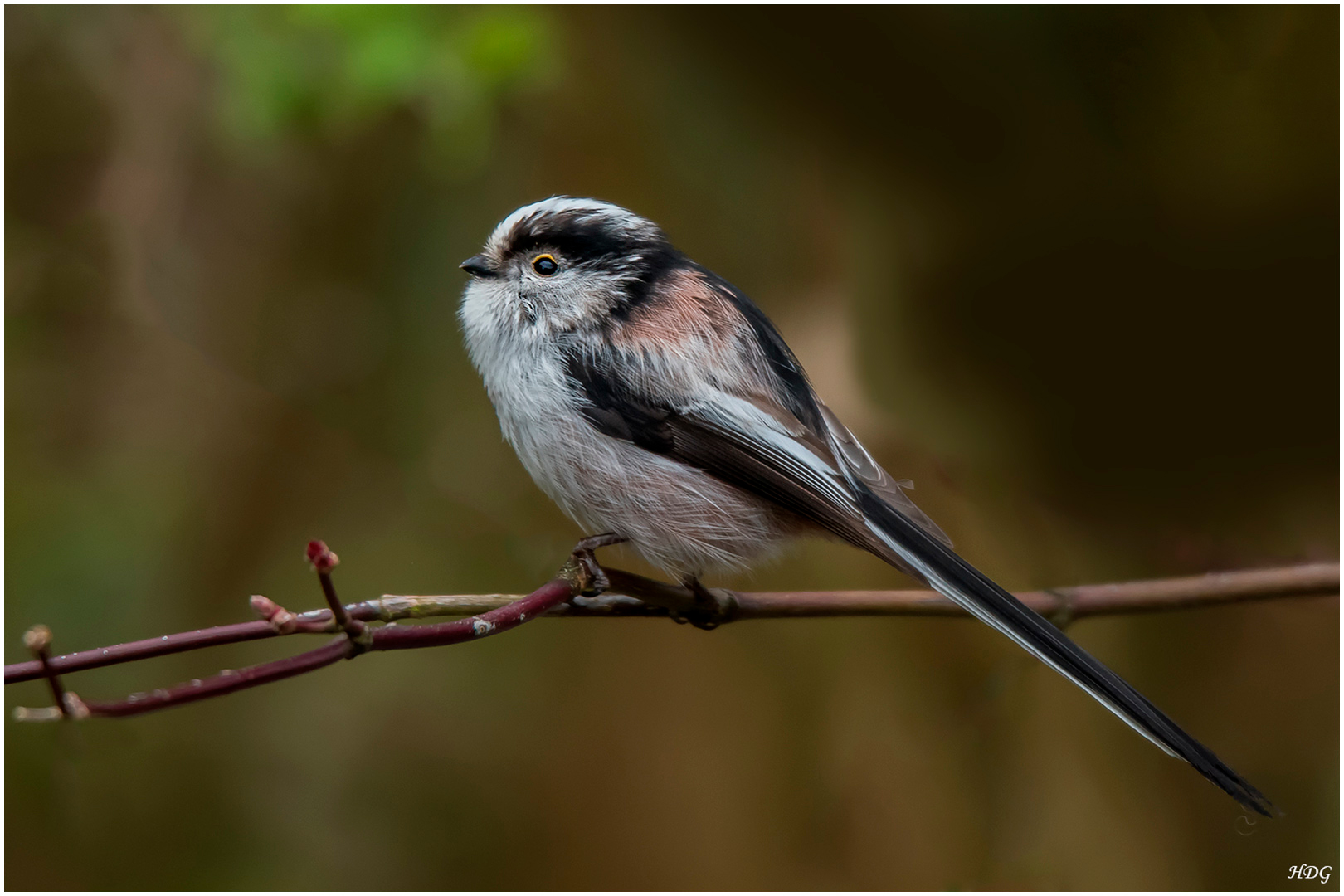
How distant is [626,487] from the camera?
7.70 ft

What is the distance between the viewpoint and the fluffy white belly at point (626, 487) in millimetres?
2338

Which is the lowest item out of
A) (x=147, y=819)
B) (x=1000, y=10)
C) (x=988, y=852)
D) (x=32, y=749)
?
(x=988, y=852)

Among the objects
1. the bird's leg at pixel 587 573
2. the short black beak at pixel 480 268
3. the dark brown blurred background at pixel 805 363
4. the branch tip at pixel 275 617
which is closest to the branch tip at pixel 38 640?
the branch tip at pixel 275 617

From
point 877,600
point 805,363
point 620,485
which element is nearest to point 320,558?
point 620,485

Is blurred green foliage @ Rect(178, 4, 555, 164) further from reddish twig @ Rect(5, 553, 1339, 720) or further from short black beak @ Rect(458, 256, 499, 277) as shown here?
reddish twig @ Rect(5, 553, 1339, 720)

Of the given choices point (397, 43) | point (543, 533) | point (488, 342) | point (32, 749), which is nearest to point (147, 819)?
point (32, 749)

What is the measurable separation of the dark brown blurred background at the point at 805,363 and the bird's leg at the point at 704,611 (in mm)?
893

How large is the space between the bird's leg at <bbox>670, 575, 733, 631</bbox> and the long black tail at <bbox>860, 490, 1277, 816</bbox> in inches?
17.4

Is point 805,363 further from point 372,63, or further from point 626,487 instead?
point 372,63

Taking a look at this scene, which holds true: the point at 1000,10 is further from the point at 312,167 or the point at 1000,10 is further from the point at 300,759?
the point at 300,759

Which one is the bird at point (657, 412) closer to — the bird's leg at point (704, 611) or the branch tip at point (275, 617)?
the bird's leg at point (704, 611)

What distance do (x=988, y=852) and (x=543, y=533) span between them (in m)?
1.93

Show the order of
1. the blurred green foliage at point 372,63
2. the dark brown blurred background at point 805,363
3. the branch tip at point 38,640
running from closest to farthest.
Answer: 1. the branch tip at point 38,640
2. the blurred green foliage at point 372,63
3. the dark brown blurred background at point 805,363

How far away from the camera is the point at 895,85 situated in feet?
11.2
